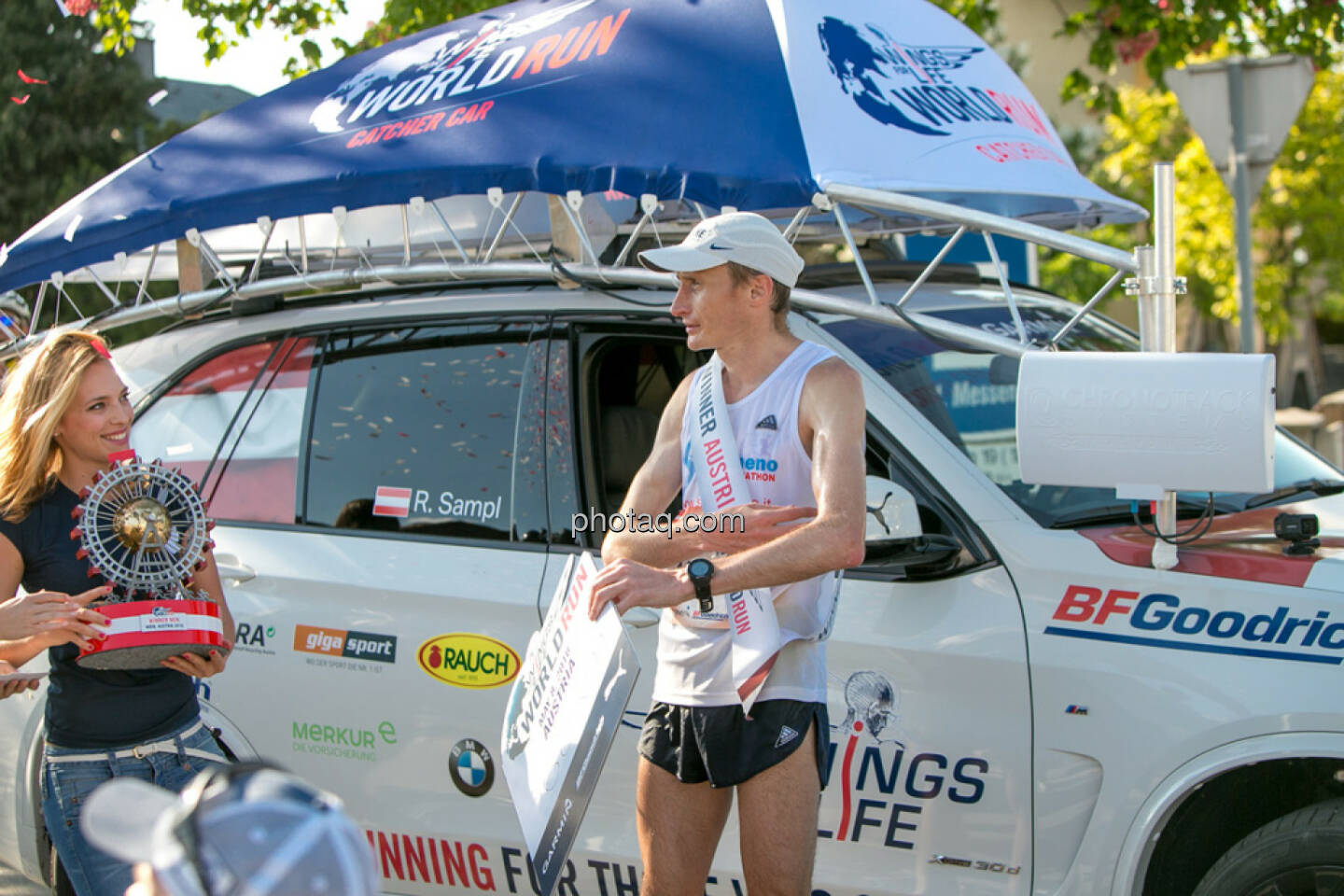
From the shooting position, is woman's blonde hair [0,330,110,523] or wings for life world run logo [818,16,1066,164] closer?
woman's blonde hair [0,330,110,523]

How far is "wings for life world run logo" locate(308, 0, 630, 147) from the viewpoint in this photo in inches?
163

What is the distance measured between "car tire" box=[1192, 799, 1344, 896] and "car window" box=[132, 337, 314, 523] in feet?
8.59

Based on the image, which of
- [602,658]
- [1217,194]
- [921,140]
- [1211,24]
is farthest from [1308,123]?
[602,658]

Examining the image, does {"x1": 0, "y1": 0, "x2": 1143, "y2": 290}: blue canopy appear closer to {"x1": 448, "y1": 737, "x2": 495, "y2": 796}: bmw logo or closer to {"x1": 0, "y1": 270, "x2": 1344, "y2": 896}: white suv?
{"x1": 0, "y1": 270, "x2": 1344, "y2": 896}: white suv

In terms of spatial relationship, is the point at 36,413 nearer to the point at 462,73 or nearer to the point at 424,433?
the point at 424,433

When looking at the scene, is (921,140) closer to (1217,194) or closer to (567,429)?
(567,429)

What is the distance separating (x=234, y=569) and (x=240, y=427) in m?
0.48

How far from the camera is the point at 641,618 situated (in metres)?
3.49

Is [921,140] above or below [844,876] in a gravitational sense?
above

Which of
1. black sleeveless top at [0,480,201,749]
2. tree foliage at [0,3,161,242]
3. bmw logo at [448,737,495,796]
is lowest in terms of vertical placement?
bmw logo at [448,737,495,796]

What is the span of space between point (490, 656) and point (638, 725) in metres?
0.42

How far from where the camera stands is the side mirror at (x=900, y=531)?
3254mm

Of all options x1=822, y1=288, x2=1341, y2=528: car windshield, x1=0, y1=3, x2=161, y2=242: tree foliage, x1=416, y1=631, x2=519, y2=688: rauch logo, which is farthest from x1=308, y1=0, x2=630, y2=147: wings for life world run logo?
x1=0, y1=3, x2=161, y2=242: tree foliage

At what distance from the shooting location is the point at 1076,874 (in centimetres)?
315
